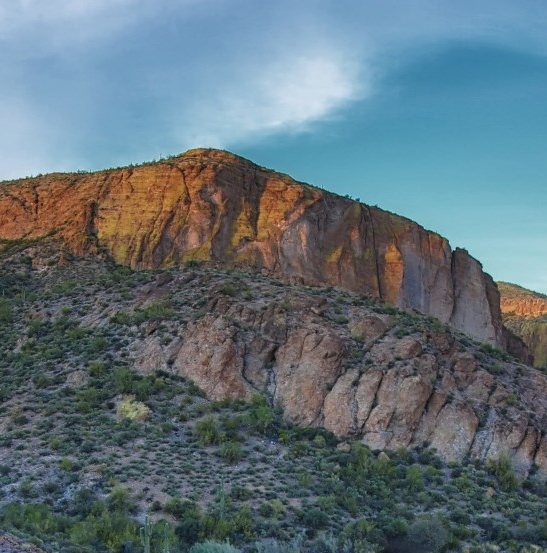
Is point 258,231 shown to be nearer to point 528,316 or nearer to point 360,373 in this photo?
point 360,373

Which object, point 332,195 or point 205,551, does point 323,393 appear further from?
point 332,195

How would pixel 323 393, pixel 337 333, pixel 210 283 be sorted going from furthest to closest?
pixel 210 283, pixel 337 333, pixel 323 393

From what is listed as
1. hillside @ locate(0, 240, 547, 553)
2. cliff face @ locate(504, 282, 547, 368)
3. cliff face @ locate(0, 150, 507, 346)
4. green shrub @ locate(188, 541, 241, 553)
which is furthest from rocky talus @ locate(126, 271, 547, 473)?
cliff face @ locate(504, 282, 547, 368)

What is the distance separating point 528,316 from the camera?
422 feet

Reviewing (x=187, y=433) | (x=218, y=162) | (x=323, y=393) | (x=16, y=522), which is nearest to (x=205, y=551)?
(x=16, y=522)

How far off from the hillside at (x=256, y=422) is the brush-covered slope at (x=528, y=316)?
5513 centimetres

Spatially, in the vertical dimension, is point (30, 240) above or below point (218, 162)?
below

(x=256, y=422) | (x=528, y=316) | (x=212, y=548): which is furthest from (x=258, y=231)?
(x=528, y=316)

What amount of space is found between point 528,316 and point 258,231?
3009 inches

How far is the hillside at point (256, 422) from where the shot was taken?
31953 mm

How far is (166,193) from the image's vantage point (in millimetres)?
67188

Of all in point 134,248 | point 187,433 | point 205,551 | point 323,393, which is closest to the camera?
point 205,551

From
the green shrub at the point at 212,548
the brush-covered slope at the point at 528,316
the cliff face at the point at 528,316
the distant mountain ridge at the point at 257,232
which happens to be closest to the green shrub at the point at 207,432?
the green shrub at the point at 212,548

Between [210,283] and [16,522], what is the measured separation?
2774cm
